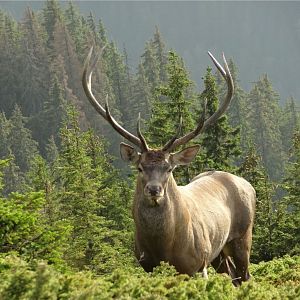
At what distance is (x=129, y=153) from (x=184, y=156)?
0.80 meters

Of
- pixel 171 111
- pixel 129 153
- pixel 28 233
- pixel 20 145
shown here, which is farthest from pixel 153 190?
pixel 20 145

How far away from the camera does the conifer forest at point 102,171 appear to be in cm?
423

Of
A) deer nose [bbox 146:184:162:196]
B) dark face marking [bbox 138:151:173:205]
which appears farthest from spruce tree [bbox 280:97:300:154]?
deer nose [bbox 146:184:162:196]

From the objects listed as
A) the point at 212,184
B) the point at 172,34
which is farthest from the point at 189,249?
the point at 172,34

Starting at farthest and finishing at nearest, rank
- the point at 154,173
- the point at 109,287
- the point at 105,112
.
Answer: the point at 105,112 < the point at 154,173 < the point at 109,287

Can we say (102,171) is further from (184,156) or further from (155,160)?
(155,160)

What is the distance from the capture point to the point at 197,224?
819 cm

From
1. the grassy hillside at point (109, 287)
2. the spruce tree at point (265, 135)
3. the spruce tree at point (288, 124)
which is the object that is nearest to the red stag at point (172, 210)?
the grassy hillside at point (109, 287)

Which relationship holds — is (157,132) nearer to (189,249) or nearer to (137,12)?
(189,249)

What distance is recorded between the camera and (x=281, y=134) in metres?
81.6

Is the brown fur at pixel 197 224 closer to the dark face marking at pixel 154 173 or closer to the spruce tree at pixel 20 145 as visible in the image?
the dark face marking at pixel 154 173

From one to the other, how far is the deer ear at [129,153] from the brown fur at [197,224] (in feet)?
1.04

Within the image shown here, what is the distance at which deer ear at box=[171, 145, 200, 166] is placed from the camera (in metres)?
8.15

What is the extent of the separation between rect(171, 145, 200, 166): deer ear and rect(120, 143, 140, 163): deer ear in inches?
20.6
